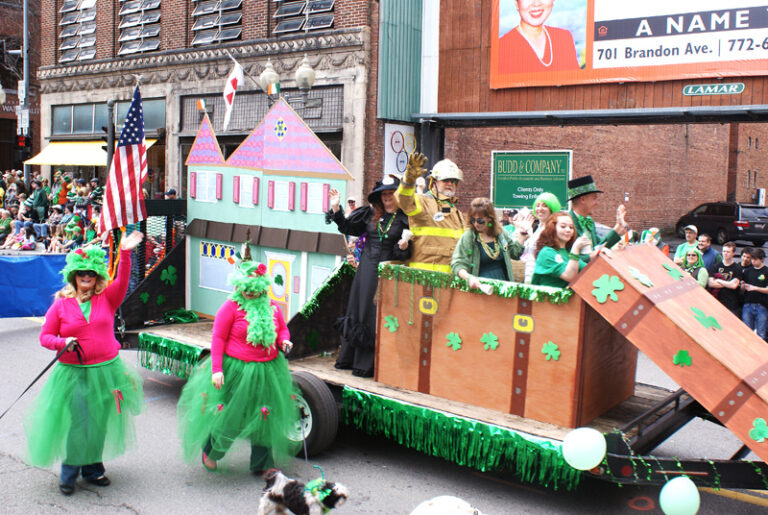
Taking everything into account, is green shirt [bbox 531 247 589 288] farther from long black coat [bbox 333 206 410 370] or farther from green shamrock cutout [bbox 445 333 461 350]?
long black coat [bbox 333 206 410 370]

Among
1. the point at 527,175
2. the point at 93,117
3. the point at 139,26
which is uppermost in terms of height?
the point at 139,26

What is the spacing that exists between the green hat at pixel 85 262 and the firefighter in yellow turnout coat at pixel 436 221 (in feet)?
7.72

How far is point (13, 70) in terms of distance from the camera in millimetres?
33094

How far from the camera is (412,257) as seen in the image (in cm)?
619

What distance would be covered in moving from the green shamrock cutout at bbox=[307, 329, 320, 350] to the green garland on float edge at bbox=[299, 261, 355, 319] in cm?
19

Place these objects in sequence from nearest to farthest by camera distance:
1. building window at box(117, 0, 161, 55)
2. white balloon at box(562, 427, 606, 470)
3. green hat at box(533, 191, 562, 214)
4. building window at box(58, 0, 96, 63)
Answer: white balloon at box(562, 427, 606, 470)
green hat at box(533, 191, 562, 214)
building window at box(117, 0, 161, 55)
building window at box(58, 0, 96, 63)

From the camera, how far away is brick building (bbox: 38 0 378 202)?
55.7 ft

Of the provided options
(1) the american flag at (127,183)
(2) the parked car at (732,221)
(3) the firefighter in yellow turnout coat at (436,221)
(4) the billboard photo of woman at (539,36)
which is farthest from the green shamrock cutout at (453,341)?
(2) the parked car at (732,221)

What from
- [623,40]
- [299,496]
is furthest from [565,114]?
[299,496]

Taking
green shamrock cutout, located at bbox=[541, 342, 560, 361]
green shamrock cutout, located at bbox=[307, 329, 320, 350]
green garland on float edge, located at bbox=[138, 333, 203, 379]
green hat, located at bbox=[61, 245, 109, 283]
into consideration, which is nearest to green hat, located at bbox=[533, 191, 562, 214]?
green shamrock cutout, located at bbox=[541, 342, 560, 361]

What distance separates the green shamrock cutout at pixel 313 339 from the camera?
6.76m

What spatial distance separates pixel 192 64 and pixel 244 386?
56.4 ft

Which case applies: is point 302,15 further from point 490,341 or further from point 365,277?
point 490,341

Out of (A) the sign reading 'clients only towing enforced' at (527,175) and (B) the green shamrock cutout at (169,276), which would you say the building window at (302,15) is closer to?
(A) the sign reading 'clients only towing enforced' at (527,175)
